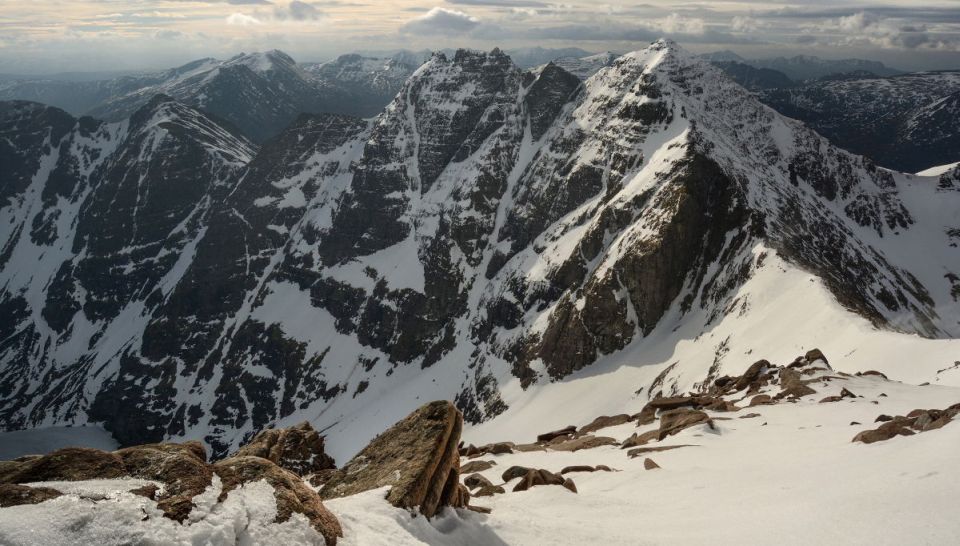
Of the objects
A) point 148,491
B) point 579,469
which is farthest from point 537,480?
point 148,491

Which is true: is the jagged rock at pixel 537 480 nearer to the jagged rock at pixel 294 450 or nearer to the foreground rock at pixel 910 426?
the jagged rock at pixel 294 450

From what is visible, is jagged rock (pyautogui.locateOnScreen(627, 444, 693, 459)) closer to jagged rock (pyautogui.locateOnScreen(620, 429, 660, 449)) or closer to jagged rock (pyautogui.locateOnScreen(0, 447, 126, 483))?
jagged rock (pyautogui.locateOnScreen(620, 429, 660, 449))

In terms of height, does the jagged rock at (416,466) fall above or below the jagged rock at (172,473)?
below

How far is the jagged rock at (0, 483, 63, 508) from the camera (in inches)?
367

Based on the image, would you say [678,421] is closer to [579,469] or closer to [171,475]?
[579,469]

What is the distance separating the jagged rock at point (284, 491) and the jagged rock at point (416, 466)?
7.60ft

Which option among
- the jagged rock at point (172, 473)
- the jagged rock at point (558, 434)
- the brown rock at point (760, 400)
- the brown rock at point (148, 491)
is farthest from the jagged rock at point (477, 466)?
the brown rock at point (148, 491)

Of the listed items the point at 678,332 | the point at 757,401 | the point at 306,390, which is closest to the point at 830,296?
the point at 678,332

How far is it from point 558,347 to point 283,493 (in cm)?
11316

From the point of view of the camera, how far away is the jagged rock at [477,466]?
28.4m

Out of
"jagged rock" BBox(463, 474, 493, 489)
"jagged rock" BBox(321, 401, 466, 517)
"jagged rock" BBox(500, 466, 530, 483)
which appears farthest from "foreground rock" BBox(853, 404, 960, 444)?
"jagged rock" BBox(321, 401, 466, 517)

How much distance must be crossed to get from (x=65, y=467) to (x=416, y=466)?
25.9 ft

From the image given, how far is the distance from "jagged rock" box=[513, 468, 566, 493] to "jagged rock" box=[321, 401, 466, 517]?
540cm

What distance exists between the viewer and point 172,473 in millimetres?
11398
